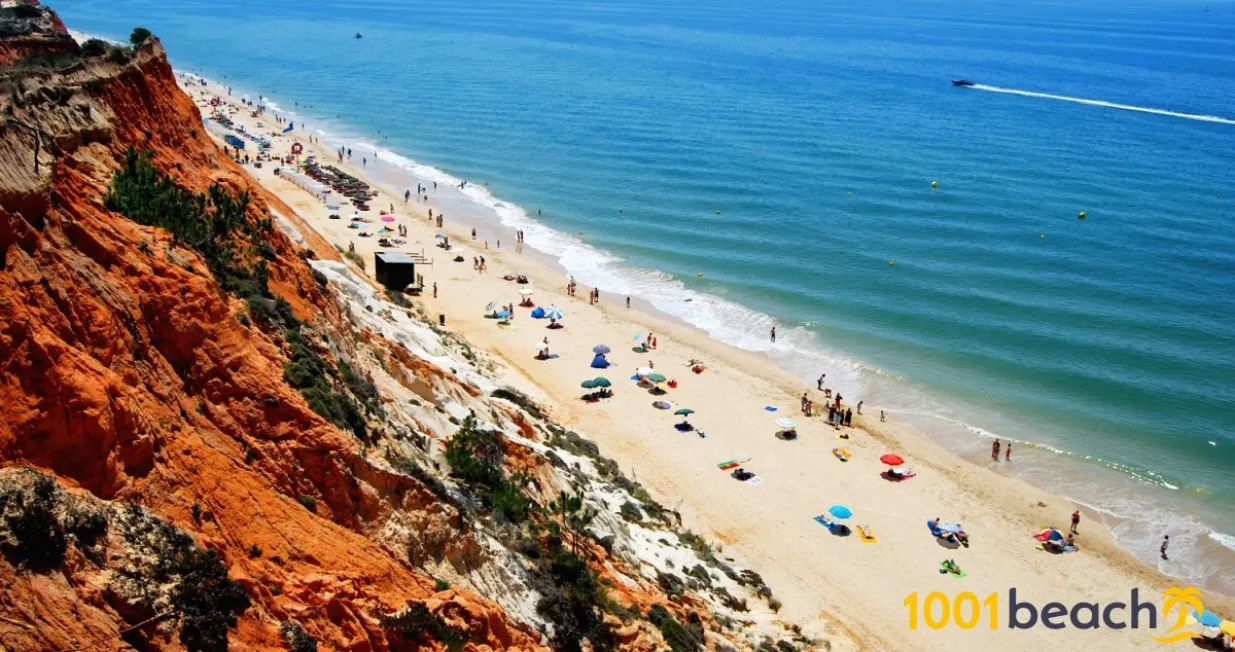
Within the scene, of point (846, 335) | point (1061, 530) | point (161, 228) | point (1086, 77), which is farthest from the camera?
point (1086, 77)

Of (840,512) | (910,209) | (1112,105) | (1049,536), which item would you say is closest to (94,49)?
(840,512)

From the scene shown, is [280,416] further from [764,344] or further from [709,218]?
[709,218]

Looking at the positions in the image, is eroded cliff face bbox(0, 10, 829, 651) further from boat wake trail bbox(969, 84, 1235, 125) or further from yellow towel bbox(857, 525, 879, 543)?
boat wake trail bbox(969, 84, 1235, 125)

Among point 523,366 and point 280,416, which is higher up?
point 280,416

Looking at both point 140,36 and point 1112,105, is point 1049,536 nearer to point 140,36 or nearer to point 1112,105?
point 140,36

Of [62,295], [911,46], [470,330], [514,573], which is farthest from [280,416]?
[911,46]

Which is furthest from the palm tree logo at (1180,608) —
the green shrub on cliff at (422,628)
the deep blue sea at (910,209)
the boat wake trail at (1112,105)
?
the boat wake trail at (1112,105)
